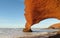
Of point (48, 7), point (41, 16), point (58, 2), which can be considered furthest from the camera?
point (41, 16)

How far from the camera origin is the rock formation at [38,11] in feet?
79.4

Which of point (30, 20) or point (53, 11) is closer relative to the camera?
point (53, 11)

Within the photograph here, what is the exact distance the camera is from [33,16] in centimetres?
2644

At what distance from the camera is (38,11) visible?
26156 mm

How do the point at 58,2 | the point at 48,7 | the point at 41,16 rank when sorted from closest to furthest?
the point at 58,2
the point at 48,7
the point at 41,16

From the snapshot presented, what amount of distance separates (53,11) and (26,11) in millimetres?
4208

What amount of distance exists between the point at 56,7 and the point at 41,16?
3.54 m

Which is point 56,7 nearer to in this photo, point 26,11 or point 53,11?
point 53,11

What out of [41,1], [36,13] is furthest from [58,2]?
[36,13]

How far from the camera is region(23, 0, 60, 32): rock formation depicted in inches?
953

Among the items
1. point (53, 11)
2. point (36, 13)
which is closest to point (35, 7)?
point (36, 13)

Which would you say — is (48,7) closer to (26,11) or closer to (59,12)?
(59,12)

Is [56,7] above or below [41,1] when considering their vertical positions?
below

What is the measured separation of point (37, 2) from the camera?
25.2 meters
